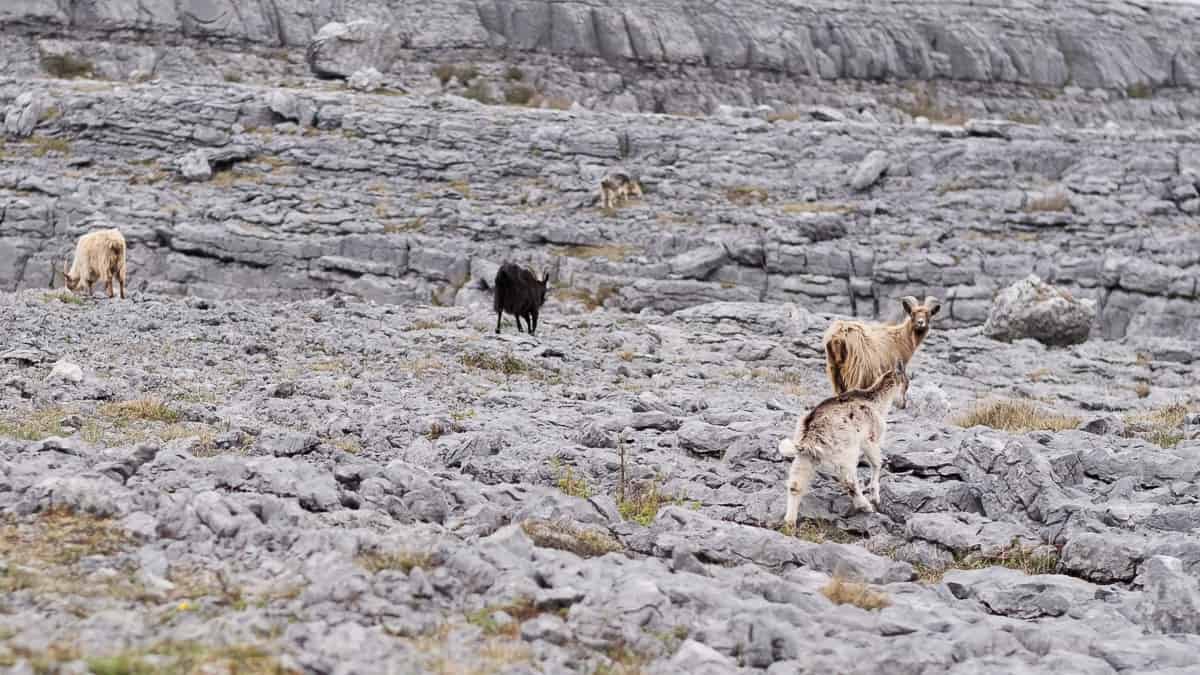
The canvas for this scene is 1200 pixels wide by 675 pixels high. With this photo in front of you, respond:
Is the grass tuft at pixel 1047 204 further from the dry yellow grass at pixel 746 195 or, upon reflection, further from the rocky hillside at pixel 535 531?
the rocky hillside at pixel 535 531

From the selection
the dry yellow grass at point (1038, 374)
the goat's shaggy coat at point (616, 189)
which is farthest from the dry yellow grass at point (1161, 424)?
the goat's shaggy coat at point (616, 189)

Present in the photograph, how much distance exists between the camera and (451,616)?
559cm

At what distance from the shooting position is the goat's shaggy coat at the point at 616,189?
104 ft

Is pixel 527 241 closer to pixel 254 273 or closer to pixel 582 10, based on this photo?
pixel 254 273

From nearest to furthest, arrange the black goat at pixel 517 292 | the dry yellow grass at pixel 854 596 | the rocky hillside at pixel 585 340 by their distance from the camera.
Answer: the rocky hillside at pixel 585 340, the dry yellow grass at pixel 854 596, the black goat at pixel 517 292

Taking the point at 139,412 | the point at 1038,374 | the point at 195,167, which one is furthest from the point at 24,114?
the point at 1038,374

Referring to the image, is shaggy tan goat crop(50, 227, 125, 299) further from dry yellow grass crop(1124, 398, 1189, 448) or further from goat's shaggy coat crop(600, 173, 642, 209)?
dry yellow grass crop(1124, 398, 1189, 448)

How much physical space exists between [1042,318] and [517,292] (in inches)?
458

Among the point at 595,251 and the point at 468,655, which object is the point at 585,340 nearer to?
the point at 595,251

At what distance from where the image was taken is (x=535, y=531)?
704 centimetres

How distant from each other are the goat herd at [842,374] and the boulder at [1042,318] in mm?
10029

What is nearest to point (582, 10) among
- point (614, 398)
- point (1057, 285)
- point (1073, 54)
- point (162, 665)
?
point (1073, 54)

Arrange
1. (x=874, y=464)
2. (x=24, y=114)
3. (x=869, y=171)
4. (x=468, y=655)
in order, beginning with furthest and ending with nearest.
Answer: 1. (x=24, y=114)
2. (x=869, y=171)
3. (x=874, y=464)
4. (x=468, y=655)

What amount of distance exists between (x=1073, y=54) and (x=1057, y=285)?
31933mm
